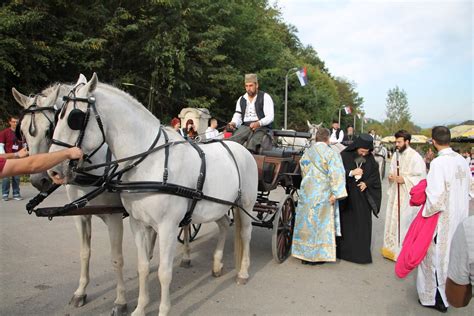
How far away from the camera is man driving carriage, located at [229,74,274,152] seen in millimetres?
5176

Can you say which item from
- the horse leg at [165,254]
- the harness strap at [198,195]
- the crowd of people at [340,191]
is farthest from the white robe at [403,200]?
the horse leg at [165,254]

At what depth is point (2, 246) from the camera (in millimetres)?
5234

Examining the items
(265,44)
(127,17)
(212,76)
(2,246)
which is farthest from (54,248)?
(265,44)

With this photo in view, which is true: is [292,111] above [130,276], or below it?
above

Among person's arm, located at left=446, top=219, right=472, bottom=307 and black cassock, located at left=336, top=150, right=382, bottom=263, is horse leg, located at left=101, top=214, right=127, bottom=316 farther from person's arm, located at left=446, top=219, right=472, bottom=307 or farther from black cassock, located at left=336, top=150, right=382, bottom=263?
black cassock, located at left=336, top=150, right=382, bottom=263

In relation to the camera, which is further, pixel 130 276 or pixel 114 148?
pixel 130 276

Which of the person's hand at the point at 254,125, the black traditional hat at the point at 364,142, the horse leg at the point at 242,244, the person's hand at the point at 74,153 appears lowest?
the horse leg at the point at 242,244

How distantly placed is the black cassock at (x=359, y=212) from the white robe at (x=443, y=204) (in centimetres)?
135

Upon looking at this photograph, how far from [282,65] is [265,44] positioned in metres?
4.63

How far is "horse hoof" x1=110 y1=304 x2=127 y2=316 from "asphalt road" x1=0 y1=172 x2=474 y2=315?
118 mm

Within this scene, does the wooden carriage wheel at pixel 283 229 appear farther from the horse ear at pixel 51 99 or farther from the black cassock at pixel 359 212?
the horse ear at pixel 51 99

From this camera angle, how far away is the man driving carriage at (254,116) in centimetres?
518

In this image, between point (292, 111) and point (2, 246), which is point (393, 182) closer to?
point (2, 246)

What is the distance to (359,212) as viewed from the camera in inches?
205
